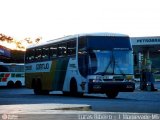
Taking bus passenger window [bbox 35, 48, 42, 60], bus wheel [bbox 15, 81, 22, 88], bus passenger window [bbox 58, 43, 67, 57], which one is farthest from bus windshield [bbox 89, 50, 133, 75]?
bus wheel [bbox 15, 81, 22, 88]

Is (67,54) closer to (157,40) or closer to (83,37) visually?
(83,37)

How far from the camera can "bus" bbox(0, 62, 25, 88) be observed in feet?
191

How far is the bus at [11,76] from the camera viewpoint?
58.2 meters

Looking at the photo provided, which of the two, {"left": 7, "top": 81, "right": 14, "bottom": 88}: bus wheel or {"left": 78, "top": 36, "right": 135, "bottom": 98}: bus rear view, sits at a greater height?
{"left": 78, "top": 36, "right": 135, "bottom": 98}: bus rear view

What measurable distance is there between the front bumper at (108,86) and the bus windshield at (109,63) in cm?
56

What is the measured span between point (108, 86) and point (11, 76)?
31698 mm

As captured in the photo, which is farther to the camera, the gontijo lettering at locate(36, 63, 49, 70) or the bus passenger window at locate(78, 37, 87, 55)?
the gontijo lettering at locate(36, 63, 49, 70)

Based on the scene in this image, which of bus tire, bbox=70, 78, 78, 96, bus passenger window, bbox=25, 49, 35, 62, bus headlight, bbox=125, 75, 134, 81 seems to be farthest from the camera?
bus passenger window, bbox=25, 49, 35, 62

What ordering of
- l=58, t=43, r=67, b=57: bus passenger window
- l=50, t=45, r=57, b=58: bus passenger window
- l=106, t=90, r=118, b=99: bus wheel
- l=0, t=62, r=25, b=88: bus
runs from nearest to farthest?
l=106, t=90, r=118, b=99: bus wheel
l=58, t=43, r=67, b=57: bus passenger window
l=50, t=45, r=57, b=58: bus passenger window
l=0, t=62, r=25, b=88: bus

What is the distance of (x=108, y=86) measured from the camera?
28.1 m

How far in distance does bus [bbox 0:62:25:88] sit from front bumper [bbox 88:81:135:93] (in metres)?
31.0

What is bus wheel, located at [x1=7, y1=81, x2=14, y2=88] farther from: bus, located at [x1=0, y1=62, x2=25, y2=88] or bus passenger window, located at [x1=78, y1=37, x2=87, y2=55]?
bus passenger window, located at [x1=78, y1=37, x2=87, y2=55]

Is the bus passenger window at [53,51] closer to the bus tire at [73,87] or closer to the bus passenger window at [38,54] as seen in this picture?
the bus passenger window at [38,54]

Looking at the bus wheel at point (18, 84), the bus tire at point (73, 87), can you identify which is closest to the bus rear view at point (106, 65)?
the bus tire at point (73, 87)
